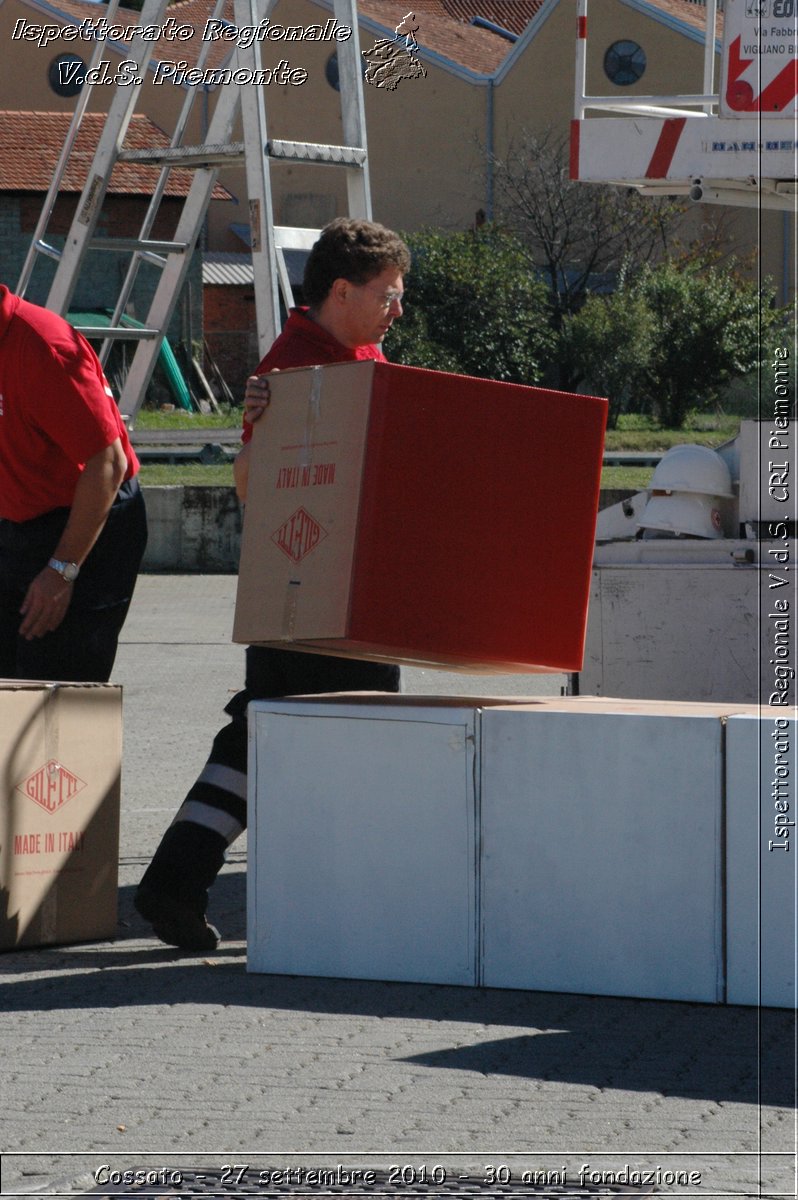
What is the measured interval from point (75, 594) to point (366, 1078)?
1.98m

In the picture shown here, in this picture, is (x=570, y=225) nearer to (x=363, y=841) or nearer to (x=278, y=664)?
(x=278, y=664)

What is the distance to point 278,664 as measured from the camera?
515 cm

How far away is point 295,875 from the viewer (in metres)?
4.75

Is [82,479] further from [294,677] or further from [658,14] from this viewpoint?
[658,14]

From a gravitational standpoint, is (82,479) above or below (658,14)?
below

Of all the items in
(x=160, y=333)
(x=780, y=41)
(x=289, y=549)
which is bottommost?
(x=289, y=549)

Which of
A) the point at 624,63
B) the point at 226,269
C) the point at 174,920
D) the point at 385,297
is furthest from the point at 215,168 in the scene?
the point at 226,269

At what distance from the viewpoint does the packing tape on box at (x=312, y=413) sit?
15.3ft

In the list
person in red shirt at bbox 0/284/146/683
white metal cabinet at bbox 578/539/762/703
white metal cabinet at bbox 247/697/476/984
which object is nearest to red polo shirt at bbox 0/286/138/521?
person in red shirt at bbox 0/284/146/683

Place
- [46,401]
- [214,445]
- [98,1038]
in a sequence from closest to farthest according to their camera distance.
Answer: [98,1038] < [46,401] < [214,445]

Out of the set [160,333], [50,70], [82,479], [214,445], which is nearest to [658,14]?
[50,70]

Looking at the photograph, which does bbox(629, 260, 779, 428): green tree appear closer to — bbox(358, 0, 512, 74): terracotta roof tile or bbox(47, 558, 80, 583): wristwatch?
Result: bbox(358, 0, 512, 74): terracotta roof tile

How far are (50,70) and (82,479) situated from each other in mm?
41831

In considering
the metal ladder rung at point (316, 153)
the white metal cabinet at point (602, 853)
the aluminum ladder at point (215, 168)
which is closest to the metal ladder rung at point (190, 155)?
the aluminum ladder at point (215, 168)
